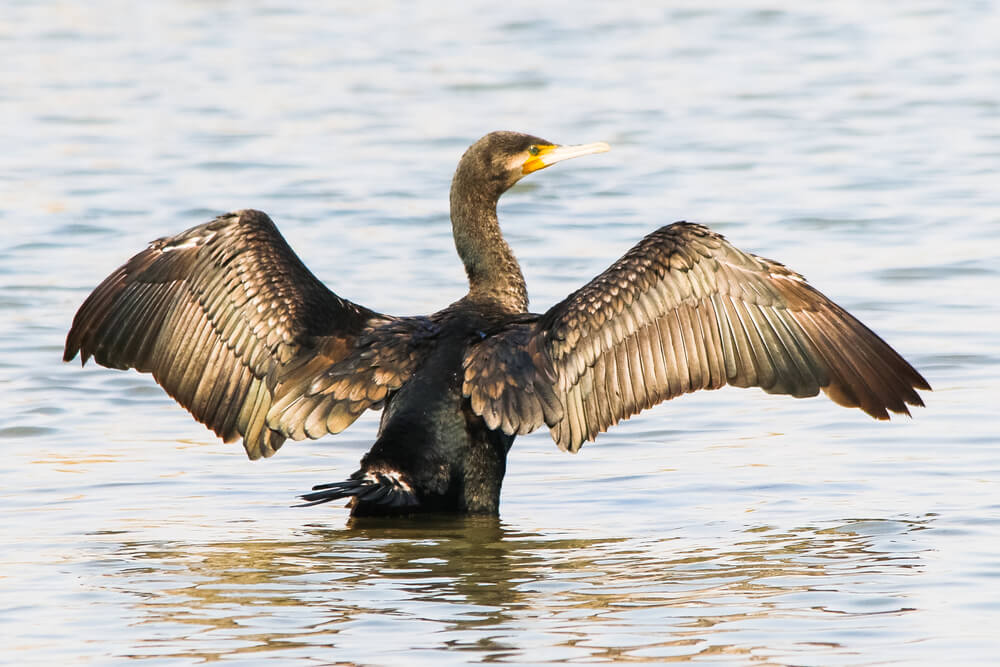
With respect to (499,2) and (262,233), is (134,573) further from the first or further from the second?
(499,2)

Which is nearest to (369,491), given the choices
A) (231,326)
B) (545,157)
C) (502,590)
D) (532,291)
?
(502,590)

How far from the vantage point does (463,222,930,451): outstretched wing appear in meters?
7.25

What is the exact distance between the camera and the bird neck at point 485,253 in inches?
321

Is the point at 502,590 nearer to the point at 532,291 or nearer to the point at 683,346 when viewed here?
the point at 683,346

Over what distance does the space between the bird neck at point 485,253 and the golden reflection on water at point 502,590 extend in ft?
3.95

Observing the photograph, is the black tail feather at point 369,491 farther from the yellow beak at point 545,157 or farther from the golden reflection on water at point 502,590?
the yellow beak at point 545,157

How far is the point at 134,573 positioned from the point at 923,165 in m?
10.2

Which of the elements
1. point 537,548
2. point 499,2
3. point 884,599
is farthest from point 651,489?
point 499,2

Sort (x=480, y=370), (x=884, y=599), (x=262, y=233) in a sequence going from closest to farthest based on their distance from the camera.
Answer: (x=884, y=599) → (x=480, y=370) → (x=262, y=233)

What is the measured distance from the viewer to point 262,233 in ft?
25.6

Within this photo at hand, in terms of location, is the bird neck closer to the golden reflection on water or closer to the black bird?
the black bird

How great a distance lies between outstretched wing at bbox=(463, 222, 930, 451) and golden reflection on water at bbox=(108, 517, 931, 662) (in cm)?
56

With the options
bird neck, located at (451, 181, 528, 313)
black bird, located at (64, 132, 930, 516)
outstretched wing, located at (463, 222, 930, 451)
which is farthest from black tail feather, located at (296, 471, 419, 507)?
bird neck, located at (451, 181, 528, 313)

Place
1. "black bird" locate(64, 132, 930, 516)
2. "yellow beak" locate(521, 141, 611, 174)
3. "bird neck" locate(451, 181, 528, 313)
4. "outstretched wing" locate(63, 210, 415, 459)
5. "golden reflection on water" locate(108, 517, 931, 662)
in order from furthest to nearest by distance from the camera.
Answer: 1. "yellow beak" locate(521, 141, 611, 174)
2. "bird neck" locate(451, 181, 528, 313)
3. "outstretched wing" locate(63, 210, 415, 459)
4. "black bird" locate(64, 132, 930, 516)
5. "golden reflection on water" locate(108, 517, 931, 662)
